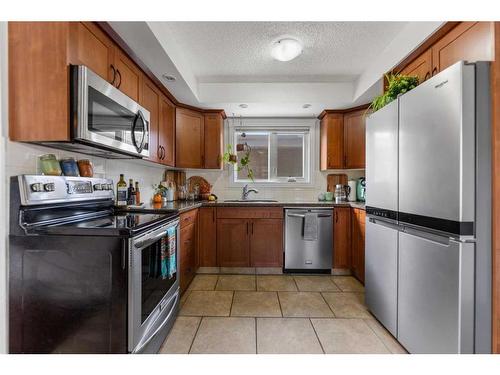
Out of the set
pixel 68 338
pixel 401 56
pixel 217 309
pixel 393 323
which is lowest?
pixel 217 309

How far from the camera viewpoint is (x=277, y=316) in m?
2.11

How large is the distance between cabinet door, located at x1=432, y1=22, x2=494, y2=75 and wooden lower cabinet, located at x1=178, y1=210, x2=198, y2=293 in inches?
95.6

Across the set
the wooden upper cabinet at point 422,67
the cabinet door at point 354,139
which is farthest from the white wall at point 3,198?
the cabinet door at point 354,139

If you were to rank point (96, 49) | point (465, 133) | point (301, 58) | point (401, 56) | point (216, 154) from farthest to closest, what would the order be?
point (216, 154)
point (301, 58)
point (401, 56)
point (96, 49)
point (465, 133)

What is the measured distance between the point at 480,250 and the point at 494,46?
1.05 m

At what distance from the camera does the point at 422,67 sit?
6.43ft

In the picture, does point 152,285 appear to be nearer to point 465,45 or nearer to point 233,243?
point 233,243

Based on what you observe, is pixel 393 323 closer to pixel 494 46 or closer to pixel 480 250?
pixel 480 250

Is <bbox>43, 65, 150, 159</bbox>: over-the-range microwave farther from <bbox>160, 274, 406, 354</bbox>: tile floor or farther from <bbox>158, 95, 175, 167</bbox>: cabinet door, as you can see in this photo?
<bbox>160, 274, 406, 354</bbox>: tile floor

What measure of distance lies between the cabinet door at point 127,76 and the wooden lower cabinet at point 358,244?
2554mm

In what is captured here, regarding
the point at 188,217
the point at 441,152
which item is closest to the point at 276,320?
the point at 188,217

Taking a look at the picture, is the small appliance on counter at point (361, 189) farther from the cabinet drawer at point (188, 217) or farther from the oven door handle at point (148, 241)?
the oven door handle at point (148, 241)

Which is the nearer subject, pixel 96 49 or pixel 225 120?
pixel 96 49
